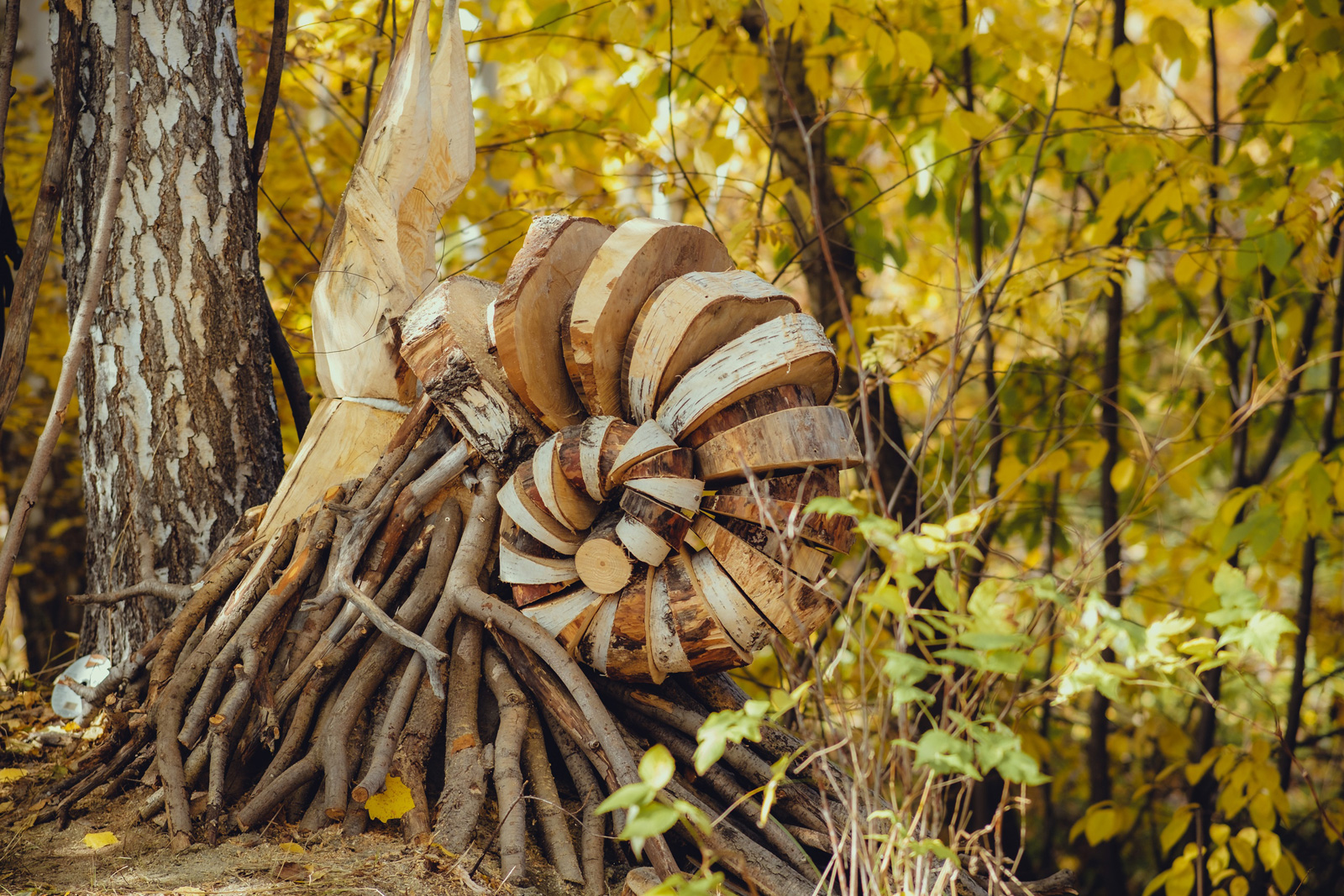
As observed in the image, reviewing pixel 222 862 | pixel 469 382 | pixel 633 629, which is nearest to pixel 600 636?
pixel 633 629

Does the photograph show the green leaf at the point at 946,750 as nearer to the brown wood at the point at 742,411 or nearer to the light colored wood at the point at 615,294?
the brown wood at the point at 742,411

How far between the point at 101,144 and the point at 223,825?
4.89 ft

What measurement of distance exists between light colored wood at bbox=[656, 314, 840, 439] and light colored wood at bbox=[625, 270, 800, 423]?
0.09 feet

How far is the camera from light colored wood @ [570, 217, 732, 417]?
1.59 metres

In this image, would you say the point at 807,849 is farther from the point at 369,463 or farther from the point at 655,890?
the point at 369,463

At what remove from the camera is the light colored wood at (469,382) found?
1.69 metres

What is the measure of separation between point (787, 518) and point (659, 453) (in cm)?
24

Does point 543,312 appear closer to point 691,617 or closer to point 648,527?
point 648,527

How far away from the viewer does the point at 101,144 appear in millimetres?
2043

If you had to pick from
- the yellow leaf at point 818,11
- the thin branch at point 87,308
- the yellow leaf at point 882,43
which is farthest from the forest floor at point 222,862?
the yellow leaf at point 882,43

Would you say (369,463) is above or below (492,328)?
below

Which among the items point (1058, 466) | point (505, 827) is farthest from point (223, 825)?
point (1058, 466)

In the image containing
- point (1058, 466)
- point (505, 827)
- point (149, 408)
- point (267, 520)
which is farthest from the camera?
point (1058, 466)

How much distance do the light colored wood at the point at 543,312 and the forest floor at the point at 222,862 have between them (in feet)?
2.44
